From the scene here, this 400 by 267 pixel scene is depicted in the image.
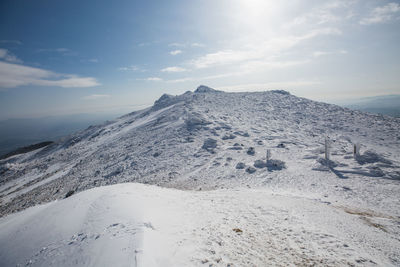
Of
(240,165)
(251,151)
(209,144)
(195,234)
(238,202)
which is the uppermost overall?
(209,144)

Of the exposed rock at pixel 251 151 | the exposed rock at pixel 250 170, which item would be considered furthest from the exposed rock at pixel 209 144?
the exposed rock at pixel 250 170

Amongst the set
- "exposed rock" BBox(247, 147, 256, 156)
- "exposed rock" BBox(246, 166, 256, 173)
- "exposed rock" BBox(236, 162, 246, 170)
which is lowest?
"exposed rock" BBox(246, 166, 256, 173)

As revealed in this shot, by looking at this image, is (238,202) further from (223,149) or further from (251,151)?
(223,149)

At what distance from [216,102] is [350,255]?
30.9m

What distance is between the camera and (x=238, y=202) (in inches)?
346

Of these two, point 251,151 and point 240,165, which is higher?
point 251,151

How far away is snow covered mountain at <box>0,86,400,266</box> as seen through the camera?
5211 millimetres

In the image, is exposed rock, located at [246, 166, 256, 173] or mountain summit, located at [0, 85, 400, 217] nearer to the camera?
exposed rock, located at [246, 166, 256, 173]

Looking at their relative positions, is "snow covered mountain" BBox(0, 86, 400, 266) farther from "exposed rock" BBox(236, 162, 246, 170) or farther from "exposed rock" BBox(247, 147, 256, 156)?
"exposed rock" BBox(236, 162, 246, 170)

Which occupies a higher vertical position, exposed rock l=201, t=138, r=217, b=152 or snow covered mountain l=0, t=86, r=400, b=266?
exposed rock l=201, t=138, r=217, b=152

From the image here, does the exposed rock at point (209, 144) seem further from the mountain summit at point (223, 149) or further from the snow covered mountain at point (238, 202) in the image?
the snow covered mountain at point (238, 202)

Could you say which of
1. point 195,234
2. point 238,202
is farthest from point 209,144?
point 195,234

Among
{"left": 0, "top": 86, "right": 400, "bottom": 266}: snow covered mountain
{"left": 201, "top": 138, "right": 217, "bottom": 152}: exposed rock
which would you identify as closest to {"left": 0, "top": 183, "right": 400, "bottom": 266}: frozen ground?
{"left": 0, "top": 86, "right": 400, "bottom": 266}: snow covered mountain

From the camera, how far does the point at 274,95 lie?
3872 centimetres
